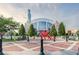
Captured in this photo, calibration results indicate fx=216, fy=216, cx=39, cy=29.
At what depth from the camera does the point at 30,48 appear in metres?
2.63

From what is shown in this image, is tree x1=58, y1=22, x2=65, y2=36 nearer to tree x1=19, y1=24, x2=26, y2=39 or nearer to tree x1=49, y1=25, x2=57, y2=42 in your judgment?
tree x1=49, y1=25, x2=57, y2=42

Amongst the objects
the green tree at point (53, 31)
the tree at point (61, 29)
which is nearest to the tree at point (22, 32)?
the green tree at point (53, 31)

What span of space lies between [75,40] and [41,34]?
0.42m

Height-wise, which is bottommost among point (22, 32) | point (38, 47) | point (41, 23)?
point (38, 47)

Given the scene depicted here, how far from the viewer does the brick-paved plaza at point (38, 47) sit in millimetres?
2605

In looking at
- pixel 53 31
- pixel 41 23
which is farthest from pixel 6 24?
pixel 53 31

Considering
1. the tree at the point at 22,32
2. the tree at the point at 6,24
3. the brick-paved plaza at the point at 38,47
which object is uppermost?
the tree at the point at 6,24

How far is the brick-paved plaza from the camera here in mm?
2605

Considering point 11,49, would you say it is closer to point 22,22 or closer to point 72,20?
point 22,22

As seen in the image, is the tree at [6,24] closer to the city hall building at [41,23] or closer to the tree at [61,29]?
the city hall building at [41,23]

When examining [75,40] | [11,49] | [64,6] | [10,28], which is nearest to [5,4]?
[10,28]

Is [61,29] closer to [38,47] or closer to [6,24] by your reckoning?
[38,47]

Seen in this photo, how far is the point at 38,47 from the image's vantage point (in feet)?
8.59

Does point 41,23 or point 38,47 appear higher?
point 41,23
